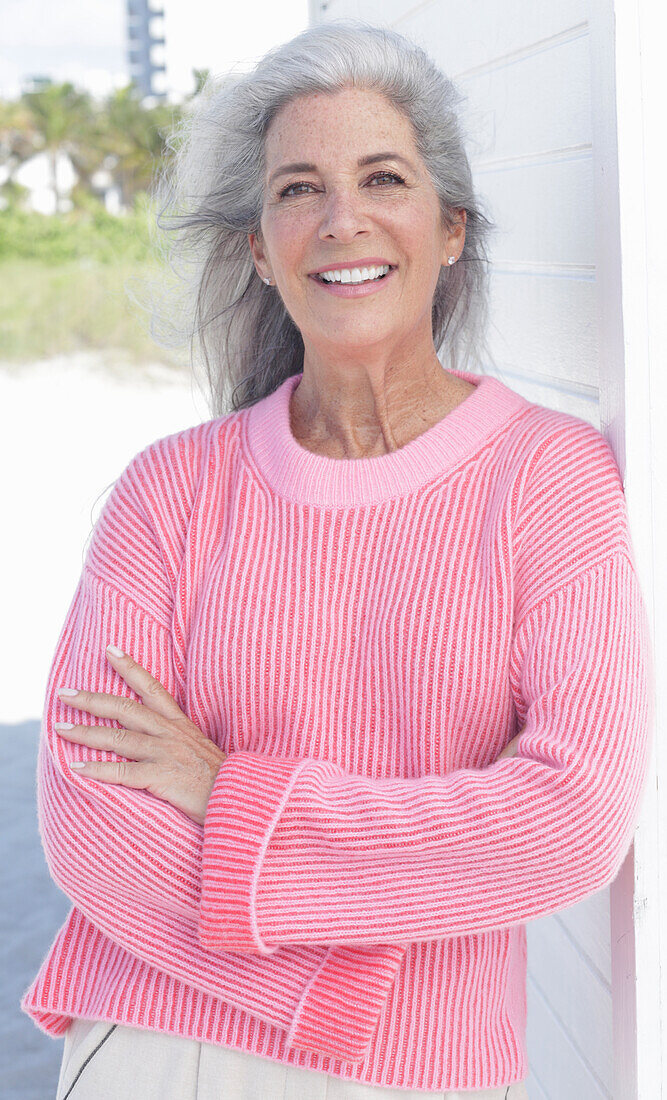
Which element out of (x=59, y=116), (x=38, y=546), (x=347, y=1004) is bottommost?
(x=38, y=546)

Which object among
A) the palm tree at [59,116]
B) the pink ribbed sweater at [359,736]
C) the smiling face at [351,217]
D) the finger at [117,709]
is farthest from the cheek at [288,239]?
the palm tree at [59,116]

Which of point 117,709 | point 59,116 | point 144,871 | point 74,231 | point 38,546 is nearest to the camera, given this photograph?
point 144,871

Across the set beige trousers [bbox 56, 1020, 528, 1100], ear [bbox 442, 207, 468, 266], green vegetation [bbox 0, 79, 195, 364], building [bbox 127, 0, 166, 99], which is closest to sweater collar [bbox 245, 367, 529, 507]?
ear [bbox 442, 207, 468, 266]

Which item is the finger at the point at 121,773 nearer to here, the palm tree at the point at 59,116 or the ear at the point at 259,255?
the ear at the point at 259,255

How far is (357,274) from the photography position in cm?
169

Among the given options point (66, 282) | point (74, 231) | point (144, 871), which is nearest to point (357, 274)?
point (144, 871)

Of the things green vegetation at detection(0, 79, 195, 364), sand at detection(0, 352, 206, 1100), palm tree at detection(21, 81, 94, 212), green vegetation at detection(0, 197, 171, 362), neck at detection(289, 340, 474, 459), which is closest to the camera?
neck at detection(289, 340, 474, 459)

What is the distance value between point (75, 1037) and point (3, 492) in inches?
356

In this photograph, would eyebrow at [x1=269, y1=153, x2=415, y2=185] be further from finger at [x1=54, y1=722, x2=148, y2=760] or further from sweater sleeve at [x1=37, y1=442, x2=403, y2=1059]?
finger at [x1=54, y1=722, x2=148, y2=760]

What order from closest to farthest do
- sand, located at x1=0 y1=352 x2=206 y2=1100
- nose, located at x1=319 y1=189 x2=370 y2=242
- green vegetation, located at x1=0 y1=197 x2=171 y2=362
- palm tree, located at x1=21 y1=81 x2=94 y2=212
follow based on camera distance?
nose, located at x1=319 y1=189 x2=370 y2=242 < sand, located at x1=0 y1=352 x2=206 y2=1100 < green vegetation, located at x1=0 y1=197 x2=171 y2=362 < palm tree, located at x1=21 y1=81 x2=94 y2=212

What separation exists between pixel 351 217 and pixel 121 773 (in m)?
0.84

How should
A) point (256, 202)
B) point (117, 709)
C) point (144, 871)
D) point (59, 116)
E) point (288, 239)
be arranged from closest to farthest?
1. point (144, 871)
2. point (117, 709)
3. point (288, 239)
4. point (256, 202)
5. point (59, 116)

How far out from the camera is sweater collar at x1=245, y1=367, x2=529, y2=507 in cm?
170

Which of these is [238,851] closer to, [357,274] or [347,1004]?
[347,1004]
